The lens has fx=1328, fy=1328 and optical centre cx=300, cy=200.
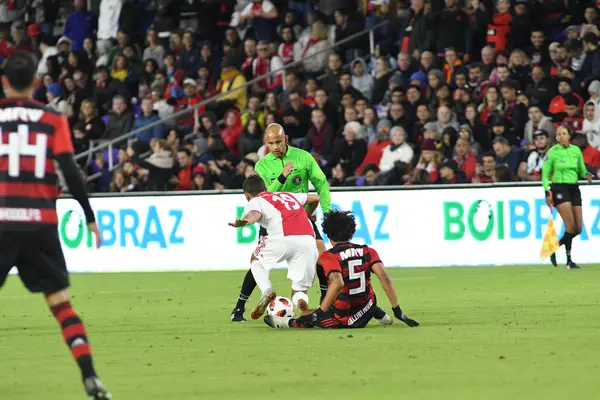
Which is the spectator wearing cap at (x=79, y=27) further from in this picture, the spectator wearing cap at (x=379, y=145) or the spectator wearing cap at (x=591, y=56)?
the spectator wearing cap at (x=591, y=56)

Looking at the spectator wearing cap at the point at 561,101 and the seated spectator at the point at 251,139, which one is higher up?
the spectator wearing cap at the point at 561,101

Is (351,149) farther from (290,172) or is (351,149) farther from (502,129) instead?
(290,172)

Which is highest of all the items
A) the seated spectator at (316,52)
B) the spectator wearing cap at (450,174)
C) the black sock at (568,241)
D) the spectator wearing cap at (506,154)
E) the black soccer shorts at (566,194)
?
the seated spectator at (316,52)

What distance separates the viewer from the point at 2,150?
7.59m

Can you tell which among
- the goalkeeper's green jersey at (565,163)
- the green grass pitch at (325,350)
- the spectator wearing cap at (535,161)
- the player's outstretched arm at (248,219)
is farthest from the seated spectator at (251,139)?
the player's outstretched arm at (248,219)

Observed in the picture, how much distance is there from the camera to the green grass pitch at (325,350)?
25.8 ft

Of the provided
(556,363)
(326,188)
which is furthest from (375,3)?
(556,363)

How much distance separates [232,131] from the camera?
26.1m

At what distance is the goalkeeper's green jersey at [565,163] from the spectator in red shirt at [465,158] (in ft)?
7.08

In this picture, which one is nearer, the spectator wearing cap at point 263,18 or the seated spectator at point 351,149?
the seated spectator at point 351,149

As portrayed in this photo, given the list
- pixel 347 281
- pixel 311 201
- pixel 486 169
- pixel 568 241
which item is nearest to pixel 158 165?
pixel 486 169

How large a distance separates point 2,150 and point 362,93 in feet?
60.4

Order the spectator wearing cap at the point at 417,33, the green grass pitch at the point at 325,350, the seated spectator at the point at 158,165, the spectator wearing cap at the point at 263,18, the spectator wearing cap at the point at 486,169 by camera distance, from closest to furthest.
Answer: the green grass pitch at the point at 325,350 < the spectator wearing cap at the point at 486,169 < the seated spectator at the point at 158,165 < the spectator wearing cap at the point at 417,33 < the spectator wearing cap at the point at 263,18

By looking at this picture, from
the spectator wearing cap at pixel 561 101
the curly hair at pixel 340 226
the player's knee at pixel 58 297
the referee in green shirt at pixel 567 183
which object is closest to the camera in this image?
the player's knee at pixel 58 297
